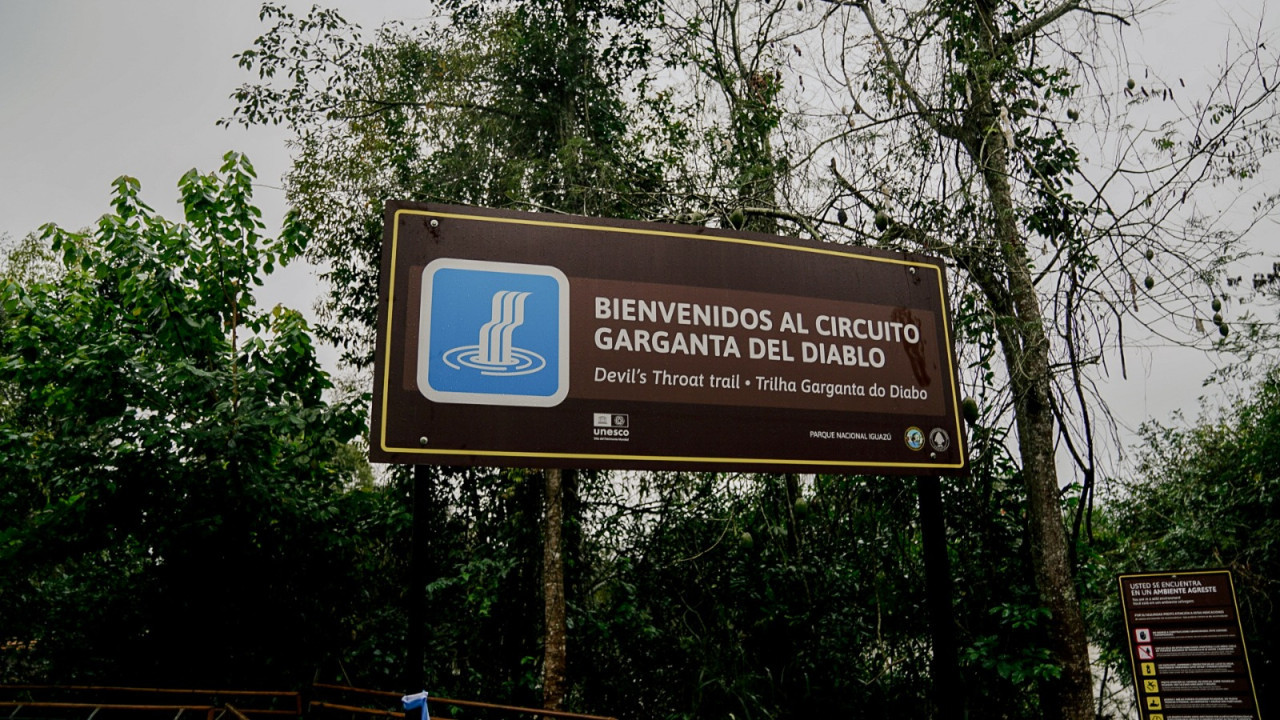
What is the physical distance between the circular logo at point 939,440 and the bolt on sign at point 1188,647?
2.31m

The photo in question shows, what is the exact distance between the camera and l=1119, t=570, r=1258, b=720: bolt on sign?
4316 mm

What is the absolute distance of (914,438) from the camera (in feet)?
10.6

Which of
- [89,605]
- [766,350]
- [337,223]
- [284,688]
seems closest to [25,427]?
[89,605]

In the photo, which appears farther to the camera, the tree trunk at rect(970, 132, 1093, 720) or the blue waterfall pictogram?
the tree trunk at rect(970, 132, 1093, 720)

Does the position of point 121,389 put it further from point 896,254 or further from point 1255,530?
point 1255,530

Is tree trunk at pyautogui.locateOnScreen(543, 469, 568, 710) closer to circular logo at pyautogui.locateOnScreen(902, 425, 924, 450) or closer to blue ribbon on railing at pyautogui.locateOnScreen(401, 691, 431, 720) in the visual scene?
circular logo at pyautogui.locateOnScreen(902, 425, 924, 450)

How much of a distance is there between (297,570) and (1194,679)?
6.38 m

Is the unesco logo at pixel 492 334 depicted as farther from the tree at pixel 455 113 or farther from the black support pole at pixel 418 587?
the tree at pixel 455 113

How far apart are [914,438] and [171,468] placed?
5.04m

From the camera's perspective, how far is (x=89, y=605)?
645 centimetres

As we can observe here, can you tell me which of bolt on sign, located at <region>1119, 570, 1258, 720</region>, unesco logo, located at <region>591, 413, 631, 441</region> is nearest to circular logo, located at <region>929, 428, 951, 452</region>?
unesco logo, located at <region>591, 413, 631, 441</region>

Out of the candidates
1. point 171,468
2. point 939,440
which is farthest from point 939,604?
point 171,468

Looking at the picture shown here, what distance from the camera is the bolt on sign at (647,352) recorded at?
2678mm

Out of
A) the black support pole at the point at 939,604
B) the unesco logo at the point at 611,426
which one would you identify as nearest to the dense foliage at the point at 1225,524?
the black support pole at the point at 939,604
